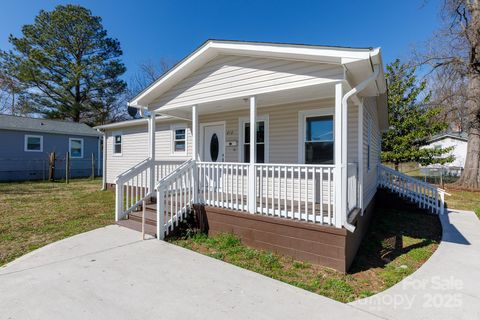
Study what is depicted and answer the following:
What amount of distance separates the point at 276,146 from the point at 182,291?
14.4ft

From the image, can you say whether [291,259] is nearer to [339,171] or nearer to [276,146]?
[339,171]

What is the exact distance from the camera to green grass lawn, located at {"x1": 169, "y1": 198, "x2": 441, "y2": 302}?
3564 mm

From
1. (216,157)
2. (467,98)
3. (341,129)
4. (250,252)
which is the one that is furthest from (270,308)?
(467,98)

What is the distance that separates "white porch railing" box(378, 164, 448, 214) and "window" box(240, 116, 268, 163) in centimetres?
490

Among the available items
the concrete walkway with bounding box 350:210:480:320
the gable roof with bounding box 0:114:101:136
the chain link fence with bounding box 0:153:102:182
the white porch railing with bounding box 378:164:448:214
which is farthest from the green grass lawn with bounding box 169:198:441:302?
the gable roof with bounding box 0:114:101:136

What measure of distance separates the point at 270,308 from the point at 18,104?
30121 mm

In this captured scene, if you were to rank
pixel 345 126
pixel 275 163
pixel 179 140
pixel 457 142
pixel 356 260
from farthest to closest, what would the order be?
pixel 457 142
pixel 179 140
pixel 275 163
pixel 356 260
pixel 345 126

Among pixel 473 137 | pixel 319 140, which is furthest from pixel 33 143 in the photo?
pixel 473 137

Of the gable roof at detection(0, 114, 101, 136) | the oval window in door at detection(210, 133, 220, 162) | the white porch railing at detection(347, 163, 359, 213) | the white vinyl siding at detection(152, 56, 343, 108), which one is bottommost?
the white porch railing at detection(347, 163, 359, 213)

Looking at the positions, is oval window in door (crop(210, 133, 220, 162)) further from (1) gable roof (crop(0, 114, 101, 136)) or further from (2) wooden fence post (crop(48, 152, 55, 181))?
(1) gable roof (crop(0, 114, 101, 136))

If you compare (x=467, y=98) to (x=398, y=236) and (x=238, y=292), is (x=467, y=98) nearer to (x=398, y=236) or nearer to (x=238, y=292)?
(x=398, y=236)

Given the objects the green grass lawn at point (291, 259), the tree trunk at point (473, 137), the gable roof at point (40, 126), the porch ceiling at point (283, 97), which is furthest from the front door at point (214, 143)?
the gable roof at point (40, 126)

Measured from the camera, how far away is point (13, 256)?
4.32m

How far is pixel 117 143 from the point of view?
41.9 ft
